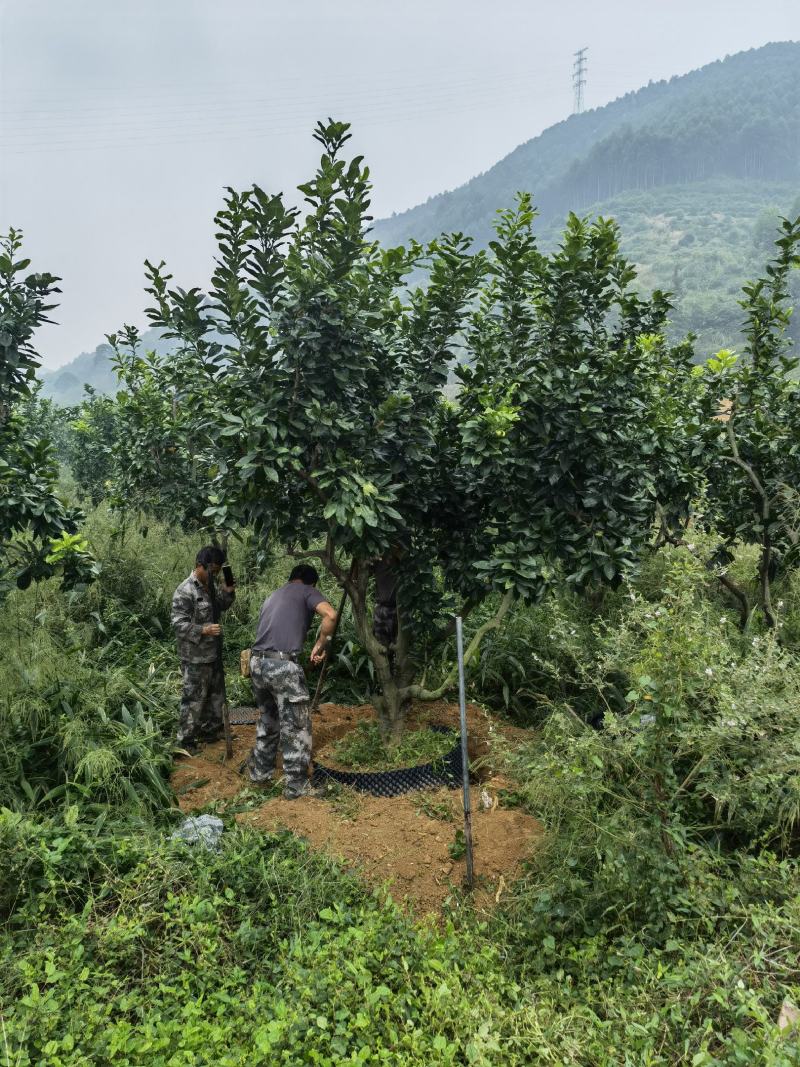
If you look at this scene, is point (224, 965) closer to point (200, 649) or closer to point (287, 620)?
point (287, 620)

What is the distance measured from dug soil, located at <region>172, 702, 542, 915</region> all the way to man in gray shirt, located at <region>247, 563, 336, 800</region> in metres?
0.20

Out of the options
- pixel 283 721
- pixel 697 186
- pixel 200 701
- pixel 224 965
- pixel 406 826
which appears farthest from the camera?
pixel 697 186

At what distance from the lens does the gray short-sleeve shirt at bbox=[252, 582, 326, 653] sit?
5.13m

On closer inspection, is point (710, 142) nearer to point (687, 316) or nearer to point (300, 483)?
point (687, 316)

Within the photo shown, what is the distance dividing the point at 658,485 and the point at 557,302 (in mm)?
2425

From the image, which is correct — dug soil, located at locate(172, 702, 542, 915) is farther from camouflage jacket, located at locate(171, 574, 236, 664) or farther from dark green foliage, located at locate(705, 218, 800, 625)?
dark green foliage, located at locate(705, 218, 800, 625)

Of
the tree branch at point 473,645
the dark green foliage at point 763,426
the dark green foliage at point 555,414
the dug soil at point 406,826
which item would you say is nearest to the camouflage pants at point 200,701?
the dug soil at point 406,826

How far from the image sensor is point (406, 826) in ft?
14.9

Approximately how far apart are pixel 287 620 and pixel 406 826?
1.57 m

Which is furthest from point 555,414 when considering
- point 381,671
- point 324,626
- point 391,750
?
point 391,750

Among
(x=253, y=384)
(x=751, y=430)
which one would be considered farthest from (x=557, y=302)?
(x=751, y=430)

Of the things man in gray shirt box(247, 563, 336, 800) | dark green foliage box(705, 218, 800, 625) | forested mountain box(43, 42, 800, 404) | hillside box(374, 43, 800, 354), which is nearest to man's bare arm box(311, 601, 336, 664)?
man in gray shirt box(247, 563, 336, 800)

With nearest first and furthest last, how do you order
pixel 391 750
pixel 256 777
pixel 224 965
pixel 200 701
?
pixel 224 965
pixel 256 777
pixel 391 750
pixel 200 701

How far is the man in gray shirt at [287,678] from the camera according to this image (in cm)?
501
